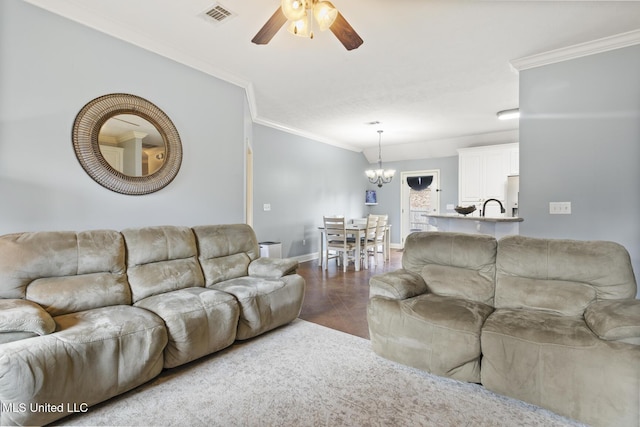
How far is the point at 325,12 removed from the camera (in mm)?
1751

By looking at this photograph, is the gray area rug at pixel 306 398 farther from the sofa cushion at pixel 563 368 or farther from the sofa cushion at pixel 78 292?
the sofa cushion at pixel 78 292

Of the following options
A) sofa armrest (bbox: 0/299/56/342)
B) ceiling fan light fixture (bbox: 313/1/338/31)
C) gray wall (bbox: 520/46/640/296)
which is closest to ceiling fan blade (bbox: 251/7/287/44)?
ceiling fan light fixture (bbox: 313/1/338/31)

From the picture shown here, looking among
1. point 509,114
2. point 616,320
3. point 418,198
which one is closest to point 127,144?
point 616,320

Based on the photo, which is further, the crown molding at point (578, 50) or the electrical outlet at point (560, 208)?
Answer: the electrical outlet at point (560, 208)

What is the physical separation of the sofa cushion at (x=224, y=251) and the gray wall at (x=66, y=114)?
1.32 ft

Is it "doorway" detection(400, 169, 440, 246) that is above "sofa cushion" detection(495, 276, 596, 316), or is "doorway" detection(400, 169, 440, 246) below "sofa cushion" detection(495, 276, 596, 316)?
above

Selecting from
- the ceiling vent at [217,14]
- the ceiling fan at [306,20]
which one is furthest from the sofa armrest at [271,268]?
the ceiling vent at [217,14]

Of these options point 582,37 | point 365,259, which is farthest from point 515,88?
point 365,259

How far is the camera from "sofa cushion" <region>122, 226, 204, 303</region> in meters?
2.32

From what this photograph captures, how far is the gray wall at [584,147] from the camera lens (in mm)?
2662

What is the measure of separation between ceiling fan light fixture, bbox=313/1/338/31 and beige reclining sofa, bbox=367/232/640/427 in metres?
1.85

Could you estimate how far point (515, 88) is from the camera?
386cm

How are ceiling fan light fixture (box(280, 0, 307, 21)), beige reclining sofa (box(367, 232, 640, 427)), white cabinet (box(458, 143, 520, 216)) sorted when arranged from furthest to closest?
white cabinet (box(458, 143, 520, 216)) < ceiling fan light fixture (box(280, 0, 307, 21)) < beige reclining sofa (box(367, 232, 640, 427))

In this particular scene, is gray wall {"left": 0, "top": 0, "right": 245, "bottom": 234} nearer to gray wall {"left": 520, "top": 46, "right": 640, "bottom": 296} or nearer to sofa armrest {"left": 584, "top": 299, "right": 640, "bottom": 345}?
sofa armrest {"left": 584, "top": 299, "right": 640, "bottom": 345}
